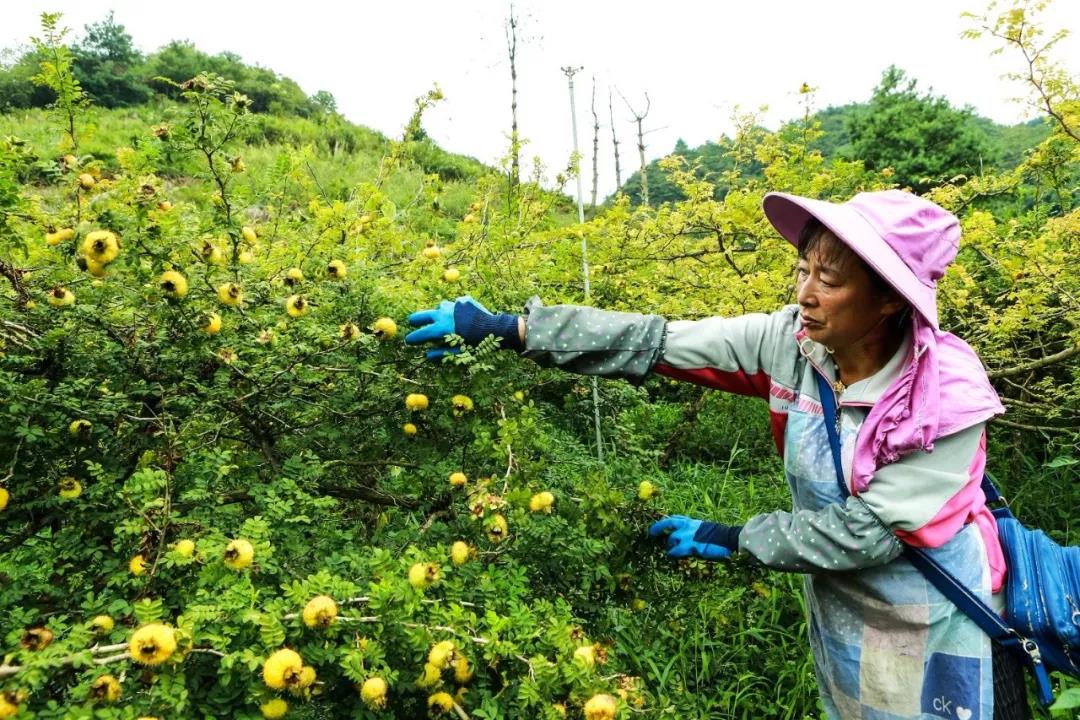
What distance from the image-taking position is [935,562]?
132 cm

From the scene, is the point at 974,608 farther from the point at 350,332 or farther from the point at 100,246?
the point at 100,246

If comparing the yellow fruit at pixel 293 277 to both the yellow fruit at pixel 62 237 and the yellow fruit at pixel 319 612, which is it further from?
the yellow fruit at pixel 319 612

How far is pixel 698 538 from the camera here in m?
1.62

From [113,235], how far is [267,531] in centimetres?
61

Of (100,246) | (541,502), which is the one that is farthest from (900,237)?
(100,246)

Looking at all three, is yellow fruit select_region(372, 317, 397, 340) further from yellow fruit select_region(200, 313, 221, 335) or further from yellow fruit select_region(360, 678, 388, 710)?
yellow fruit select_region(360, 678, 388, 710)

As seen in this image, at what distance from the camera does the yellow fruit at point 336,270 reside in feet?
4.80

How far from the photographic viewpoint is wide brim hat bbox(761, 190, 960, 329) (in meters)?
1.20

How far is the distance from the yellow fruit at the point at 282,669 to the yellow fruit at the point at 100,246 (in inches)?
30.5

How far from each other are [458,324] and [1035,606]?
1305mm

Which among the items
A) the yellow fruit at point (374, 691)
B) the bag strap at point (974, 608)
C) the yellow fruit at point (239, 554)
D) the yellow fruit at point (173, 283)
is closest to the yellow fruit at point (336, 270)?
the yellow fruit at point (173, 283)

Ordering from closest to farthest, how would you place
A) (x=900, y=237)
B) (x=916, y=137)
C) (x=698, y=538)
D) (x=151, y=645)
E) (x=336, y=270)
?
1. (x=151, y=645)
2. (x=900, y=237)
3. (x=336, y=270)
4. (x=698, y=538)
5. (x=916, y=137)

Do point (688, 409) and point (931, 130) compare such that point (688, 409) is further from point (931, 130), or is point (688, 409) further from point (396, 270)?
point (931, 130)

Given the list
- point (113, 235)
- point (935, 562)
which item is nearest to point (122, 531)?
point (113, 235)
